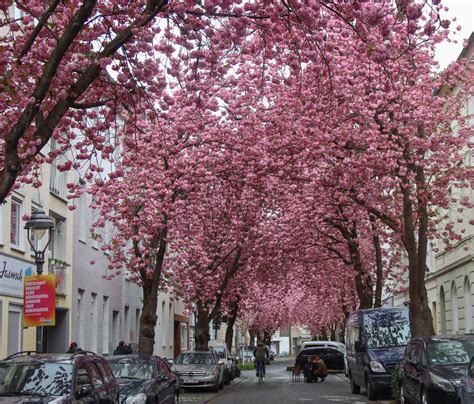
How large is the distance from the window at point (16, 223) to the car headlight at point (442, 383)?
13440 millimetres

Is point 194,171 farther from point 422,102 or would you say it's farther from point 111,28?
point 111,28

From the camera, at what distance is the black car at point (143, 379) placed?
14367 mm

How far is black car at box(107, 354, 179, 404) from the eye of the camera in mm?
14367

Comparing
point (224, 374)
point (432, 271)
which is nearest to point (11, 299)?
point (224, 374)

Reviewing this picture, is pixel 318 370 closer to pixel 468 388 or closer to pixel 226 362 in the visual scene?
pixel 226 362

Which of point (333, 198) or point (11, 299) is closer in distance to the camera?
point (11, 299)

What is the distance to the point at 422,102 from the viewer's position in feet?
63.5

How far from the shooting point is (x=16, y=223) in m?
23.4

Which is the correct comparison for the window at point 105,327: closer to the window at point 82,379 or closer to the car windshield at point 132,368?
the car windshield at point 132,368

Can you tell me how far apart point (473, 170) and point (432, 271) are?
1895 centimetres

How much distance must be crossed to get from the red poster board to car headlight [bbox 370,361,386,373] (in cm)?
910

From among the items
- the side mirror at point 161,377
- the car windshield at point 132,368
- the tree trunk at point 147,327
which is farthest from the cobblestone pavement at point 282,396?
the car windshield at point 132,368

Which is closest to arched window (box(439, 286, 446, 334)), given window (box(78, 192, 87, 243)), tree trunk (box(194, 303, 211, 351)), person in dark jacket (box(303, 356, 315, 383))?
person in dark jacket (box(303, 356, 315, 383))

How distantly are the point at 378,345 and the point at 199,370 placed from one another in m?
8.27
